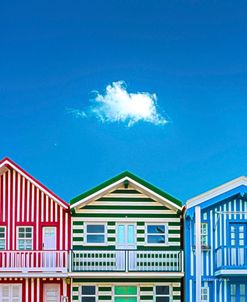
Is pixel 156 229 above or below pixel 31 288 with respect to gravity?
above

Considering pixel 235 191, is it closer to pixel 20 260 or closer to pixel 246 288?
pixel 246 288

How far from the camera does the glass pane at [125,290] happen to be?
35031 mm

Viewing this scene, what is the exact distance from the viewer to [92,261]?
34594 mm

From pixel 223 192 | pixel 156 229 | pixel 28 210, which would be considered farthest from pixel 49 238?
pixel 223 192

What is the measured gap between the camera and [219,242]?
35594 mm

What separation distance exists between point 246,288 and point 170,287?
12.2 ft

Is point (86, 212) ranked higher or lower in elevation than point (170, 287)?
higher

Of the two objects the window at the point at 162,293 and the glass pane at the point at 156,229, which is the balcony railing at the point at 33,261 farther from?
the window at the point at 162,293

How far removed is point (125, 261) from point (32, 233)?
476 cm

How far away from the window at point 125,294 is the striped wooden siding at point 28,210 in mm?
3223

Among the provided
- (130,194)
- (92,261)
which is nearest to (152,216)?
(130,194)

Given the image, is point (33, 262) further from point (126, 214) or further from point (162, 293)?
point (162, 293)

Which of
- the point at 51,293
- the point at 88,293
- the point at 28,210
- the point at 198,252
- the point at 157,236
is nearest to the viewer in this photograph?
the point at 198,252

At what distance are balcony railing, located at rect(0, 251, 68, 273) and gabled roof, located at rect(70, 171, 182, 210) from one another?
267cm
